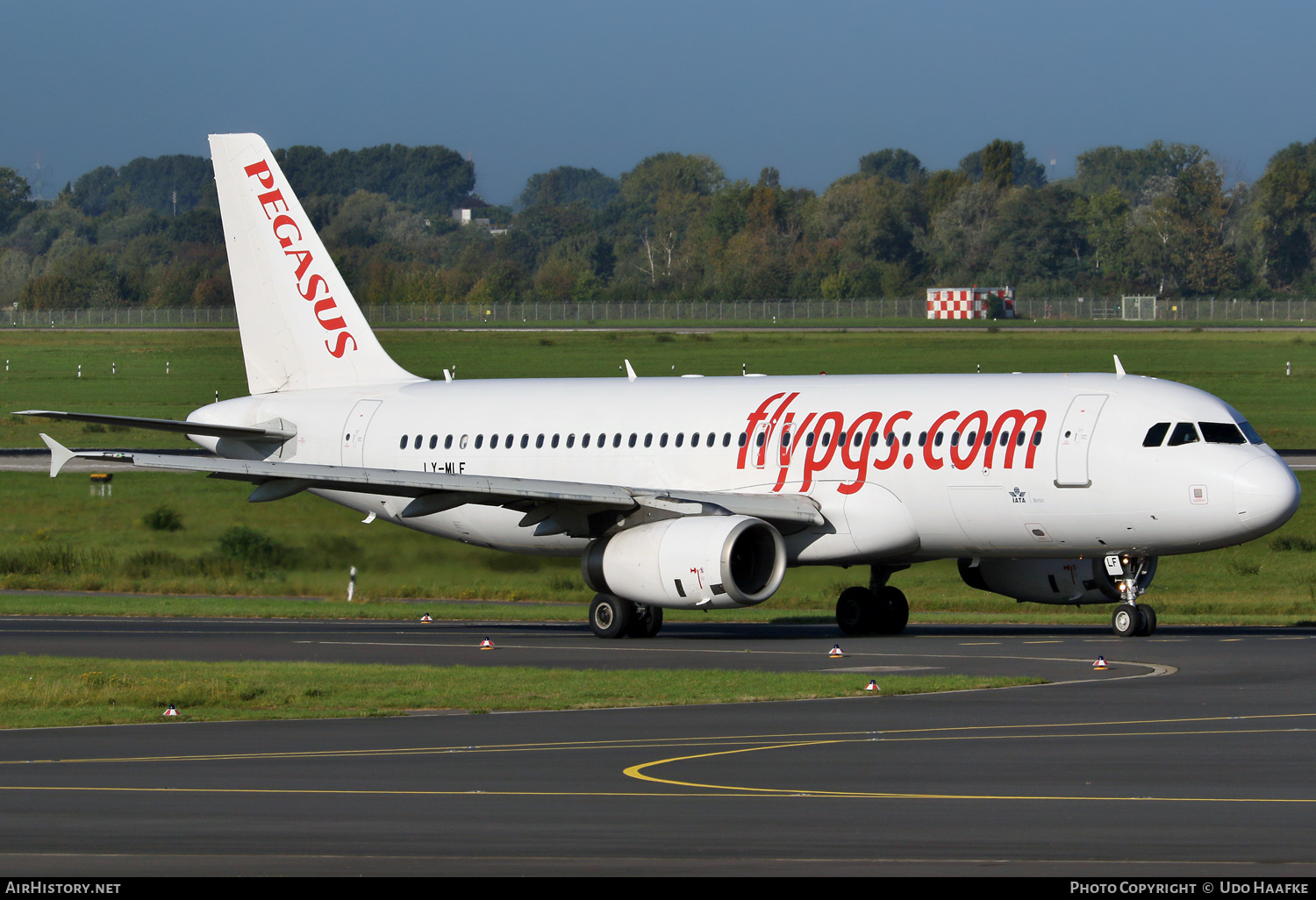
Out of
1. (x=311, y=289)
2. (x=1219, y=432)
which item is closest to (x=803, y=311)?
(x=311, y=289)

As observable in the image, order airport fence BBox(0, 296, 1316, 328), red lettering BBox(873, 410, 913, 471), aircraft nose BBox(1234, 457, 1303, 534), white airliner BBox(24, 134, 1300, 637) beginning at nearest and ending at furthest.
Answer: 1. aircraft nose BBox(1234, 457, 1303, 534)
2. white airliner BBox(24, 134, 1300, 637)
3. red lettering BBox(873, 410, 913, 471)
4. airport fence BBox(0, 296, 1316, 328)

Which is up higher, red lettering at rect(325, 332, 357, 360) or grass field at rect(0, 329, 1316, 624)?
red lettering at rect(325, 332, 357, 360)

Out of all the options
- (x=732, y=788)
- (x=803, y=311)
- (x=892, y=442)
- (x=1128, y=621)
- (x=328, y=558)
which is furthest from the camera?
(x=803, y=311)

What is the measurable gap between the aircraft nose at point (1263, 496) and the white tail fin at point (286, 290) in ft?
63.4

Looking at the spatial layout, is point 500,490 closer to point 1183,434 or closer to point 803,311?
point 1183,434

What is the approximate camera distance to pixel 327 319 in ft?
144

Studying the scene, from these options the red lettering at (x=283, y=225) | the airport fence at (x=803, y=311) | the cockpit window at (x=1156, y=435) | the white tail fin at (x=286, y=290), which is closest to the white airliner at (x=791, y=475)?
the cockpit window at (x=1156, y=435)

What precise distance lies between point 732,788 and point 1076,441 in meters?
18.2

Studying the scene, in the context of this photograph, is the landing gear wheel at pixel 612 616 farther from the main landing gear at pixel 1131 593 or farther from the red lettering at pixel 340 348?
the red lettering at pixel 340 348

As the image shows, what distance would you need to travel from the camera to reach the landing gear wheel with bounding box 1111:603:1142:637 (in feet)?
111

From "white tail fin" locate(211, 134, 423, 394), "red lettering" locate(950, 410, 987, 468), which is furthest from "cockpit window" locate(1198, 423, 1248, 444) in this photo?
"white tail fin" locate(211, 134, 423, 394)

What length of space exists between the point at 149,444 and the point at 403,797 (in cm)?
6332

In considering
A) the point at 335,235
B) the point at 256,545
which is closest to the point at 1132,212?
the point at 335,235

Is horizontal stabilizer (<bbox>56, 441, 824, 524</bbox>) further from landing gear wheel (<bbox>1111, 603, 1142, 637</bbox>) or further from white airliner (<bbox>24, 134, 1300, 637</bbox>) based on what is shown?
landing gear wheel (<bbox>1111, 603, 1142, 637</bbox>)
